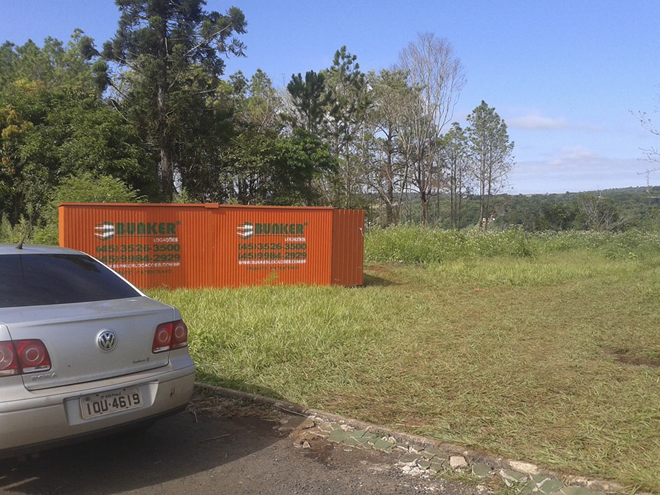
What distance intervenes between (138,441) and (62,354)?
4.16 ft

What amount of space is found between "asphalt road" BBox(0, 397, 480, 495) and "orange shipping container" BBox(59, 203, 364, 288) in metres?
6.82

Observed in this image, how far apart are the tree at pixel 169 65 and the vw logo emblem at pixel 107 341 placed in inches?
848

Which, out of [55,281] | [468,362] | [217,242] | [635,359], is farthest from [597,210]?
[55,281]

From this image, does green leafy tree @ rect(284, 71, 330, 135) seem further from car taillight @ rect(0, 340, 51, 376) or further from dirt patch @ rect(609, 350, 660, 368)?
car taillight @ rect(0, 340, 51, 376)

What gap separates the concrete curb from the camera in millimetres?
3414

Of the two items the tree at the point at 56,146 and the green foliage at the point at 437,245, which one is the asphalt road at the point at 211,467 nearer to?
the green foliage at the point at 437,245

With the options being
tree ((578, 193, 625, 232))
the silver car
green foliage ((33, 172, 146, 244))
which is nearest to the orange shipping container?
green foliage ((33, 172, 146, 244))

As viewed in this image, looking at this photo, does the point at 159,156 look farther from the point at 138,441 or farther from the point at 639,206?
the point at 639,206

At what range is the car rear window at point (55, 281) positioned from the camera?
12.0 ft

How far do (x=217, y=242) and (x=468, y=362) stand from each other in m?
6.79

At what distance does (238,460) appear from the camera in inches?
156

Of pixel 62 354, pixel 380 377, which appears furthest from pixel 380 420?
pixel 62 354

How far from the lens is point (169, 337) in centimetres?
395

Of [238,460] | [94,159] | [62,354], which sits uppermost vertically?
[94,159]
